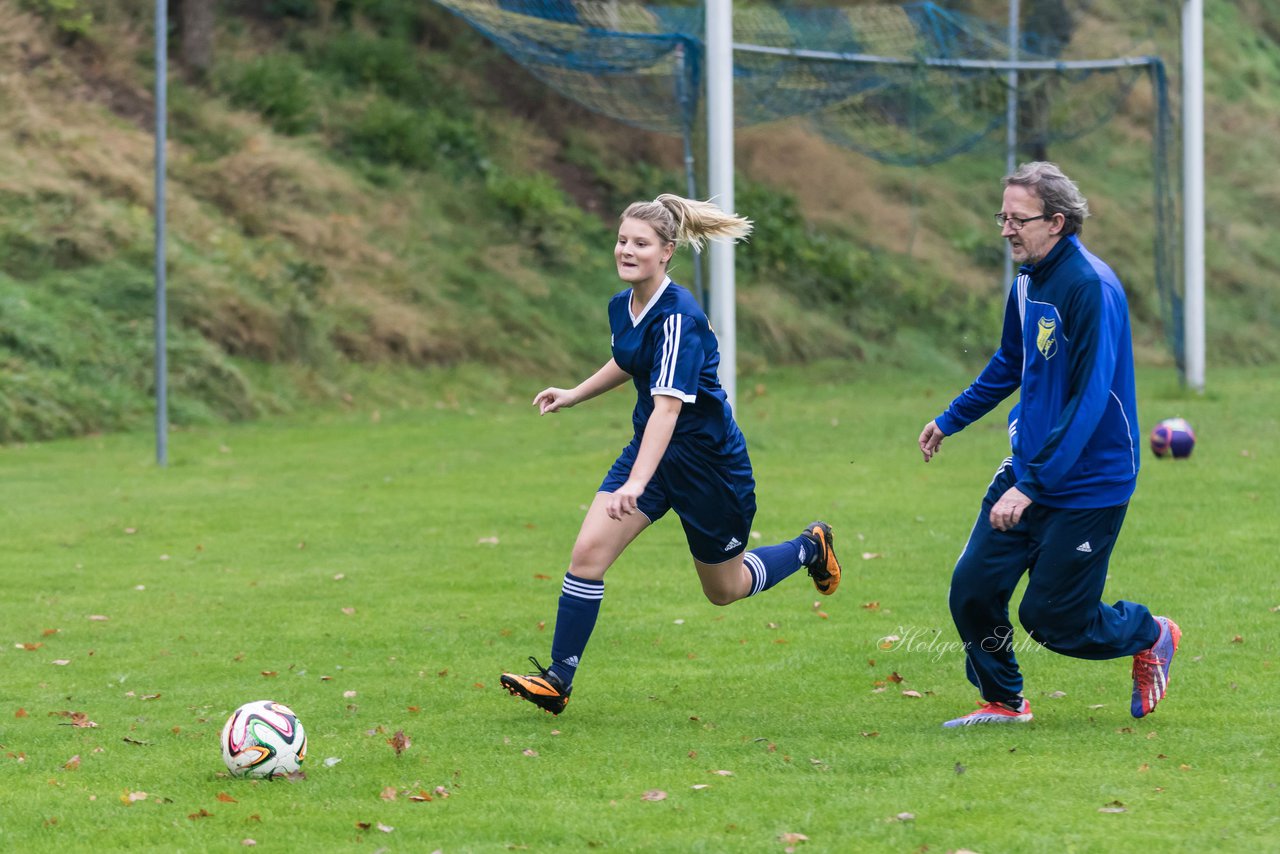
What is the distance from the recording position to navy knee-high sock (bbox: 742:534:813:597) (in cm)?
724

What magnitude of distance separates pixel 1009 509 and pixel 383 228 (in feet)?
71.5

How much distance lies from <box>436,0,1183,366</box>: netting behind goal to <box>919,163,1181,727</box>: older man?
43.1ft

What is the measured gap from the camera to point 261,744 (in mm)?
5797

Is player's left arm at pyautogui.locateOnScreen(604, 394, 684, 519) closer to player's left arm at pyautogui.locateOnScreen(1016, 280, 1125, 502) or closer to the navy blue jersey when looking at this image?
the navy blue jersey

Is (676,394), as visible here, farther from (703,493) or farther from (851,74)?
(851,74)

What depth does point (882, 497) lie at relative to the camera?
13.8 meters

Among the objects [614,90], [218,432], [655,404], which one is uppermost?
[614,90]

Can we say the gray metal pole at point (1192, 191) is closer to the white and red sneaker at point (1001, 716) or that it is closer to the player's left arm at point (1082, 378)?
the white and red sneaker at point (1001, 716)

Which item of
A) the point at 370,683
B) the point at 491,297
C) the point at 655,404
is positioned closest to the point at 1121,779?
the point at 655,404

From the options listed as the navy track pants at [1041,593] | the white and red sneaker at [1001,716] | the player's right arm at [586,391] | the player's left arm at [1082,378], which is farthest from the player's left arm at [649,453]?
the white and red sneaker at [1001,716]

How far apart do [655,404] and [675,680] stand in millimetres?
1667

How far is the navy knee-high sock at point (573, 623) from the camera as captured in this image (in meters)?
6.73

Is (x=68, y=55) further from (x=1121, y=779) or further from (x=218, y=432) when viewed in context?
(x=1121, y=779)

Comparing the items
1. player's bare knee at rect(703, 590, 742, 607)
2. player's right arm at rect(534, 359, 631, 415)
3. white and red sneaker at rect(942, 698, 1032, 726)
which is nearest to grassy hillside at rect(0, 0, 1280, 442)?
player's right arm at rect(534, 359, 631, 415)
